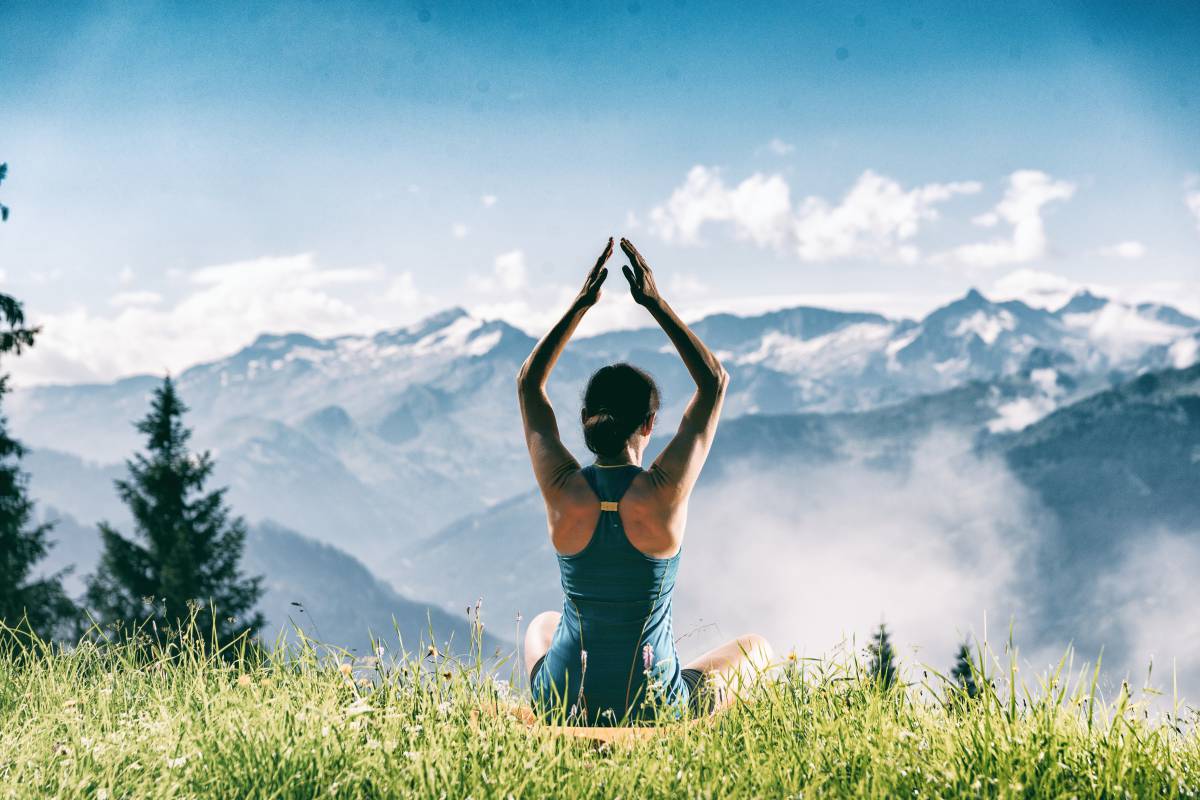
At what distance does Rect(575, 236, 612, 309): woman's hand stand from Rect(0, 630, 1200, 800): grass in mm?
1648

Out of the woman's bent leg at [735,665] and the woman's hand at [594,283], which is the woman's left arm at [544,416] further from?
the woman's bent leg at [735,665]

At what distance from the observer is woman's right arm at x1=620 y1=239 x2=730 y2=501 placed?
3543 mm

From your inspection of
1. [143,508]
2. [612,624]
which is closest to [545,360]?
[612,624]

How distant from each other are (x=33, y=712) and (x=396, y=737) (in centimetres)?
175

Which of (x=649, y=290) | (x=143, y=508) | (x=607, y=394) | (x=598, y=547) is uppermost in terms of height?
(x=649, y=290)

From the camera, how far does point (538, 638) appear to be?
4340 mm

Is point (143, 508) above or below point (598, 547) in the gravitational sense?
below

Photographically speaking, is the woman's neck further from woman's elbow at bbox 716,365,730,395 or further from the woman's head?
woman's elbow at bbox 716,365,730,395

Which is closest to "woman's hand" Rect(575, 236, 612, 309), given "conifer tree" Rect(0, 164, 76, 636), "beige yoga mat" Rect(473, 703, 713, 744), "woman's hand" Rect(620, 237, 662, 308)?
"woman's hand" Rect(620, 237, 662, 308)

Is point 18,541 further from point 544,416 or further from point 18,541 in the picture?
point 544,416

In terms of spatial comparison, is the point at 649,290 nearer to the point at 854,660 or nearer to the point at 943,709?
the point at 854,660

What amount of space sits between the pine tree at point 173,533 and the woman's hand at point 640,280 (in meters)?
27.3

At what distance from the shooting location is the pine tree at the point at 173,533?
1118 inches

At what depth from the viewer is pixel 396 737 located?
299cm
